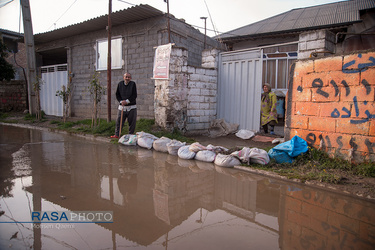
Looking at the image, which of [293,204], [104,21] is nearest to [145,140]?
[293,204]

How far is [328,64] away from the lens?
4.45 meters


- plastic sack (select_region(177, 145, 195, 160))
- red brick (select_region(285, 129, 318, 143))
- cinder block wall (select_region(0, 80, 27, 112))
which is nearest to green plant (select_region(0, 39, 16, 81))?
cinder block wall (select_region(0, 80, 27, 112))

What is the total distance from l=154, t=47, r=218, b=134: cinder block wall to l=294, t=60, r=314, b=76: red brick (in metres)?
3.34

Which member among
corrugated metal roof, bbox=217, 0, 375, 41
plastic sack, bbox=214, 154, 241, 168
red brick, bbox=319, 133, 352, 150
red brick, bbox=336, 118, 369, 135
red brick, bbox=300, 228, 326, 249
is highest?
corrugated metal roof, bbox=217, 0, 375, 41

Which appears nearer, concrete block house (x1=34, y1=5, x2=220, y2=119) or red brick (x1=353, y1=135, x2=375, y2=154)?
red brick (x1=353, y1=135, x2=375, y2=154)

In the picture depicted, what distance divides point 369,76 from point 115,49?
8926mm

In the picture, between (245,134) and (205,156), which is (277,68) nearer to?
(245,134)

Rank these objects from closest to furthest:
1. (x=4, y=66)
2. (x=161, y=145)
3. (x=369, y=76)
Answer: (x=369, y=76) → (x=161, y=145) → (x=4, y=66)

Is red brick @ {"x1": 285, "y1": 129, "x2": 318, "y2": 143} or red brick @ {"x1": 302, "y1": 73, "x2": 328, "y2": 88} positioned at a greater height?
red brick @ {"x1": 302, "y1": 73, "x2": 328, "y2": 88}

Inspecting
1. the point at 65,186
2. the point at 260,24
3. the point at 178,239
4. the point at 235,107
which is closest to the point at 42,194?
the point at 65,186

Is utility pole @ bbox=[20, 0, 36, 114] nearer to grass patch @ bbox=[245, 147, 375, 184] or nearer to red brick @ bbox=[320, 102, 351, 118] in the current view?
grass patch @ bbox=[245, 147, 375, 184]

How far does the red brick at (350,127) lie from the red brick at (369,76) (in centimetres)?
65

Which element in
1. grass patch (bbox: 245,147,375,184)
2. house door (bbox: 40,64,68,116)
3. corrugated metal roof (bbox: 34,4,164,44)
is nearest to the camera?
grass patch (bbox: 245,147,375,184)

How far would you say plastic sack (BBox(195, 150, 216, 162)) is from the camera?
486 cm
